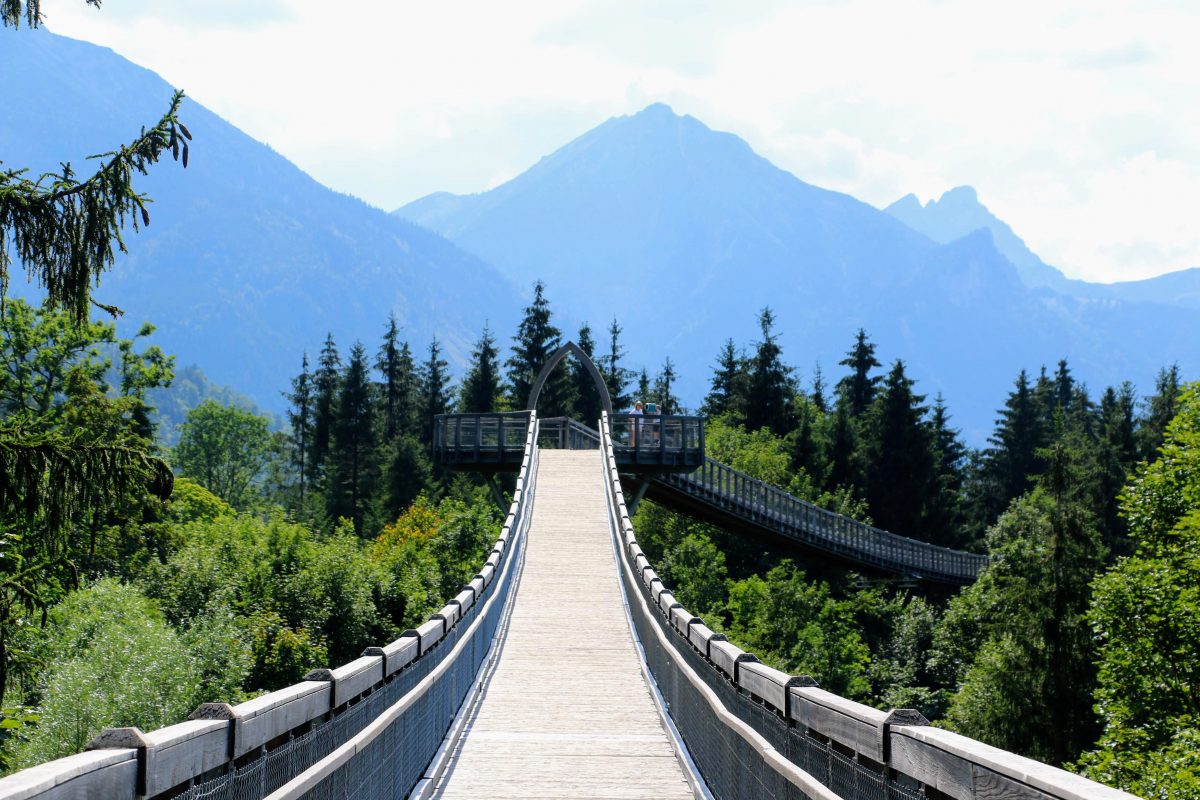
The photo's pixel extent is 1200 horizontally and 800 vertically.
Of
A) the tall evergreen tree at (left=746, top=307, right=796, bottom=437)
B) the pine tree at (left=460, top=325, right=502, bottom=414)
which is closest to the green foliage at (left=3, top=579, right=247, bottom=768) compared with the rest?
the pine tree at (left=460, top=325, right=502, bottom=414)

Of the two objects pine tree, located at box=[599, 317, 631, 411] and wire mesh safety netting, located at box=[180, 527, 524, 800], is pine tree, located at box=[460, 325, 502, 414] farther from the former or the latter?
wire mesh safety netting, located at box=[180, 527, 524, 800]

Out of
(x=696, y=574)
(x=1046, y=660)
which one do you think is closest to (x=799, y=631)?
(x=696, y=574)

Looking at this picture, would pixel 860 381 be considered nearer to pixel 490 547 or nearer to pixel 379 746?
pixel 490 547

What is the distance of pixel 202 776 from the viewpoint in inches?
161

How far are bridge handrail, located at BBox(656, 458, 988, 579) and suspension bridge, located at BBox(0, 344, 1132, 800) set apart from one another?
15034 mm

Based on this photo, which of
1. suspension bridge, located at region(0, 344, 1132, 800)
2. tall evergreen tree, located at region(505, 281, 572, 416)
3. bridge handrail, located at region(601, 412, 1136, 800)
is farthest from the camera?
tall evergreen tree, located at region(505, 281, 572, 416)

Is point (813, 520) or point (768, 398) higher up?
point (768, 398)

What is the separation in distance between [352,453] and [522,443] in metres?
50.7

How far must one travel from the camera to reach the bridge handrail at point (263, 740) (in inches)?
126

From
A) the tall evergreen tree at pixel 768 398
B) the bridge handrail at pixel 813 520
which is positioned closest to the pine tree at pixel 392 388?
the tall evergreen tree at pixel 768 398

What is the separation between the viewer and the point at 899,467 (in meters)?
73.2

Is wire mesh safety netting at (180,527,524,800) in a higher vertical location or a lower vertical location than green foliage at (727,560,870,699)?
higher

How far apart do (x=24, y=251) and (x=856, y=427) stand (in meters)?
66.2

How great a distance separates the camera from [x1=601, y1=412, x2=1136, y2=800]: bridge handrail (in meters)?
3.12
